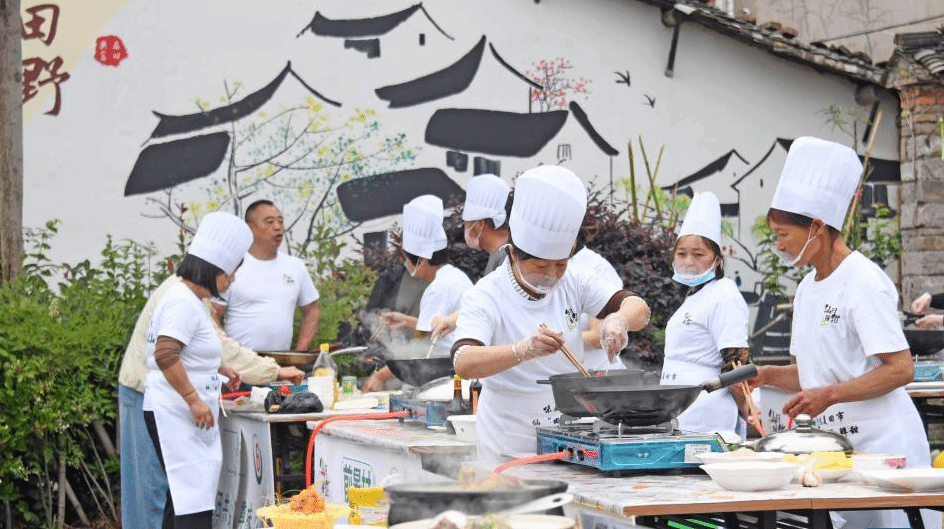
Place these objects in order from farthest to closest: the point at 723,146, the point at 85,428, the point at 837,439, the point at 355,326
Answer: the point at 723,146 → the point at 355,326 → the point at 85,428 → the point at 837,439

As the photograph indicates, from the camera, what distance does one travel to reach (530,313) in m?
5.01

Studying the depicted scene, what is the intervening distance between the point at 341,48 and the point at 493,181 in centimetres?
510

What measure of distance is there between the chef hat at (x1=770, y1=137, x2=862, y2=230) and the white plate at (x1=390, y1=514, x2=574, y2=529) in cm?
232

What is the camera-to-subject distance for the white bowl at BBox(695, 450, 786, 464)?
4.19m

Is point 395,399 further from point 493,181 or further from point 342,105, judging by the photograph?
point 342,105

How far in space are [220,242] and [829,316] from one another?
357 centimetres

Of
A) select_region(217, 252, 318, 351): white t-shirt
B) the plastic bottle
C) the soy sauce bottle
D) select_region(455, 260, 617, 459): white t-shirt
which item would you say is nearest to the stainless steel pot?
select_region(455, 260, 617, 459): white t-shirt

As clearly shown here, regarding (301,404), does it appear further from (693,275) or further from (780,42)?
(780,42)

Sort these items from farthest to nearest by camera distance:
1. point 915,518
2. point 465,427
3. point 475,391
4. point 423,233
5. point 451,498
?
point 423,233, point 475,391, point 465,427, point 915,518, point 451,498

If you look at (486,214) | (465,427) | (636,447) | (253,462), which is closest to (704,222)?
(486,214)

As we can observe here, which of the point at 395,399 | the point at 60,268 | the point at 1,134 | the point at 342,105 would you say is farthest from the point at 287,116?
the point at 395,399

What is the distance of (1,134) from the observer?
9.24 m

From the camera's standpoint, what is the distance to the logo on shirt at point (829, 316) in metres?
4.78

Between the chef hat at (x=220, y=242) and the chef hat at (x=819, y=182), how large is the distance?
3.33 meters
